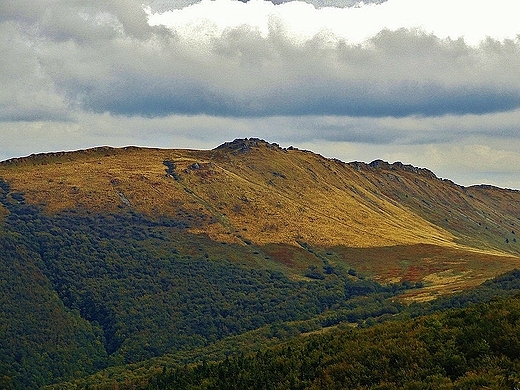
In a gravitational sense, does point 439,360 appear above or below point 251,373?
above

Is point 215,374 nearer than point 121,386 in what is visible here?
Yes

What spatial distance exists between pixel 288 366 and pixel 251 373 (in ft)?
21.5

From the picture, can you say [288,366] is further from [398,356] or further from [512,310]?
[512,310]

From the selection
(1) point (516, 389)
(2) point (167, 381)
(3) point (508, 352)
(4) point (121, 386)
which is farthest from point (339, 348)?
(4) point (121, 386)

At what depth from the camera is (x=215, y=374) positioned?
8788cm

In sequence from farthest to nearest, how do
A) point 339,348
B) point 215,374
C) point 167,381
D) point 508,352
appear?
point 167,381
point 215,374
point 339,348
point 508,352

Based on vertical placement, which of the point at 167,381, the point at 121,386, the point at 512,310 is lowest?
the point at 121,386

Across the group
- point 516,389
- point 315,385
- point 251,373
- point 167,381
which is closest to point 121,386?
point 167,381

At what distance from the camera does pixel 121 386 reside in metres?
169

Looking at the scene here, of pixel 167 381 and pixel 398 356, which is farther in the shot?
pixel 167 381

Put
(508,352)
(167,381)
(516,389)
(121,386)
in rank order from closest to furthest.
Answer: (516,389) → (508,352) → (167,381) → (121,386)

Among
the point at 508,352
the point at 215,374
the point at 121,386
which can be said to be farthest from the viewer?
the point at 121,386

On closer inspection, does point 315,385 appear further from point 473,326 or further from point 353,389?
point 473,326

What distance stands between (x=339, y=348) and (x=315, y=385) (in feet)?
42.4
